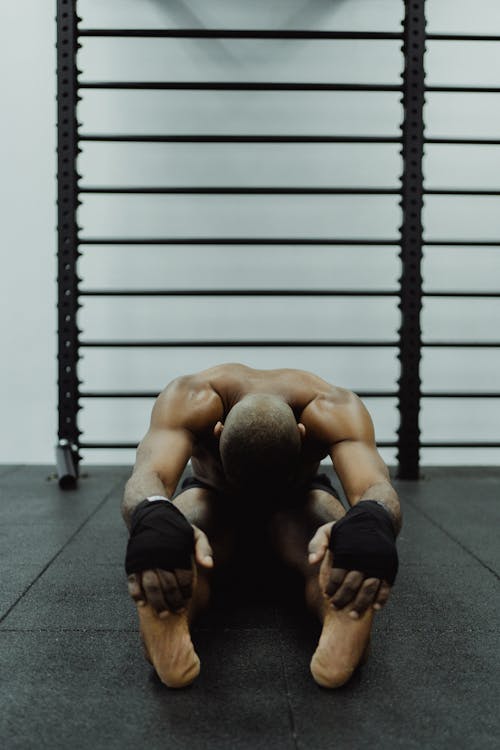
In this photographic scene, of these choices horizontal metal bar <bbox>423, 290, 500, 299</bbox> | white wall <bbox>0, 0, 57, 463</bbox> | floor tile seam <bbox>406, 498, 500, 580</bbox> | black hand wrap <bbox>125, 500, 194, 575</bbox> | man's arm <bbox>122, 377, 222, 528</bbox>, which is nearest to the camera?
black hand wrap <bbox>125, 500, 194, 575</bbox>

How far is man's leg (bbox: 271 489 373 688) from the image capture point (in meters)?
1.50

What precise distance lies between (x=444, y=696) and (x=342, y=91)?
3595 mm

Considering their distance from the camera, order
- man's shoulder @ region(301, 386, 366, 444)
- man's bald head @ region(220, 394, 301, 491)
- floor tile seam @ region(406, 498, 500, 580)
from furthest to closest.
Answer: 1. floor tile seam @ region(406, 498, 500, 580)
2. man's shoulder @ region(301, 386, 366, 444)
3. man's bald head @ region(220, 394, 301, 491)

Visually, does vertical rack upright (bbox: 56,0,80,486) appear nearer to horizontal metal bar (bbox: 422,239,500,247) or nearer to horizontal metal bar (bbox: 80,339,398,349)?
horizontal metal bar (bbox: 80,339,398,349)

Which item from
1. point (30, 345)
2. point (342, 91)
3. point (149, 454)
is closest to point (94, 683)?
point (149, 454)

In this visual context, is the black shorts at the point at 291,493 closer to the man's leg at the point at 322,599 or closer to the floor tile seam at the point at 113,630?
the man's leg at the point at 322,599

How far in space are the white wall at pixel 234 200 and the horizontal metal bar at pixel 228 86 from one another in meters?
0.08

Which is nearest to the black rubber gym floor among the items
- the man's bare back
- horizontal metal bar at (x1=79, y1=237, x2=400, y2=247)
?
the man's bare back

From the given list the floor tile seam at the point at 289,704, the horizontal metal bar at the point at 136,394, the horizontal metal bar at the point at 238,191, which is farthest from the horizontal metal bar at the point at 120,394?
the floor tile seam at the point at 289,704

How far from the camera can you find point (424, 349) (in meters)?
4.23

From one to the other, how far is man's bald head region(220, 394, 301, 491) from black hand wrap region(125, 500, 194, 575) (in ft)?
1.12

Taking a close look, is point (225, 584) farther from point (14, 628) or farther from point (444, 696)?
point (444, 696)

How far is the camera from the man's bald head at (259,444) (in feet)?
6.05

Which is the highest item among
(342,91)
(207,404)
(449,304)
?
(342,91)
